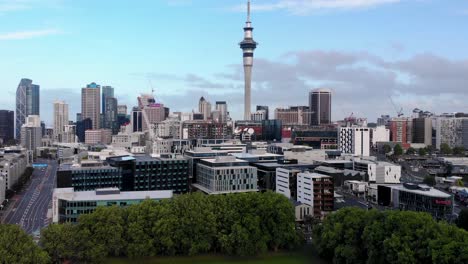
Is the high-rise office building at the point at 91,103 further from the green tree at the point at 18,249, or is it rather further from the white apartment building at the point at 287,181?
the green tree at the point at 18,249

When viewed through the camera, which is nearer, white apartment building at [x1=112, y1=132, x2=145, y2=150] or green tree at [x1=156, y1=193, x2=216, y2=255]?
green tree at [x1=156, y1=193, x2=216, y2=255]

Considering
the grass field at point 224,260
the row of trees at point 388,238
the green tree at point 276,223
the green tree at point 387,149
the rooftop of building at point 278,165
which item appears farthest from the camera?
the green tree at point 387,149

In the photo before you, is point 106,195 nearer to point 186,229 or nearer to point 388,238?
point 186,229

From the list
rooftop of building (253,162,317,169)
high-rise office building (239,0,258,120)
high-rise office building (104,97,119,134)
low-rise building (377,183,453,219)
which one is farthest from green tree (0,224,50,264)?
high-rise office building (104,97,119,134)

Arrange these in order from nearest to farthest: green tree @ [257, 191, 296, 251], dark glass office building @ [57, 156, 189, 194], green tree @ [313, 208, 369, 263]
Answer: green tree @ [313, 208, 369, 263] → green tree @ [257, 191, 296, 251] → dark glass office building @ [57, 156, 189, 194]

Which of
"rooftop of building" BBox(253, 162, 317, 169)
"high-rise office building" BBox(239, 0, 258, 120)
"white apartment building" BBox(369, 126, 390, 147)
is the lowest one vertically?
"rooftop of building" BBox(253, 162, 317, 169)

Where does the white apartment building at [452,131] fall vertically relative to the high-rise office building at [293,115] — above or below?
below

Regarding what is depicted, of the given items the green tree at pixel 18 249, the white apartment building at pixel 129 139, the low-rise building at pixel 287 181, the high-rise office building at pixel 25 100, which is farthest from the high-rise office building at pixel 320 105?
the green tree at pixel 18 249

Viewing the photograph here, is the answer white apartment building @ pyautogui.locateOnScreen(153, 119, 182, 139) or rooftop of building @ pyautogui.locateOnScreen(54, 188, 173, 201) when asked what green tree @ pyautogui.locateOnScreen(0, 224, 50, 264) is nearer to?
rooftop of building @ pyautogui.locateOnScreen(54, 188, 173, 201)

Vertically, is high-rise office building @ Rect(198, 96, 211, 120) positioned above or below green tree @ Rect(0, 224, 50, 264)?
above
